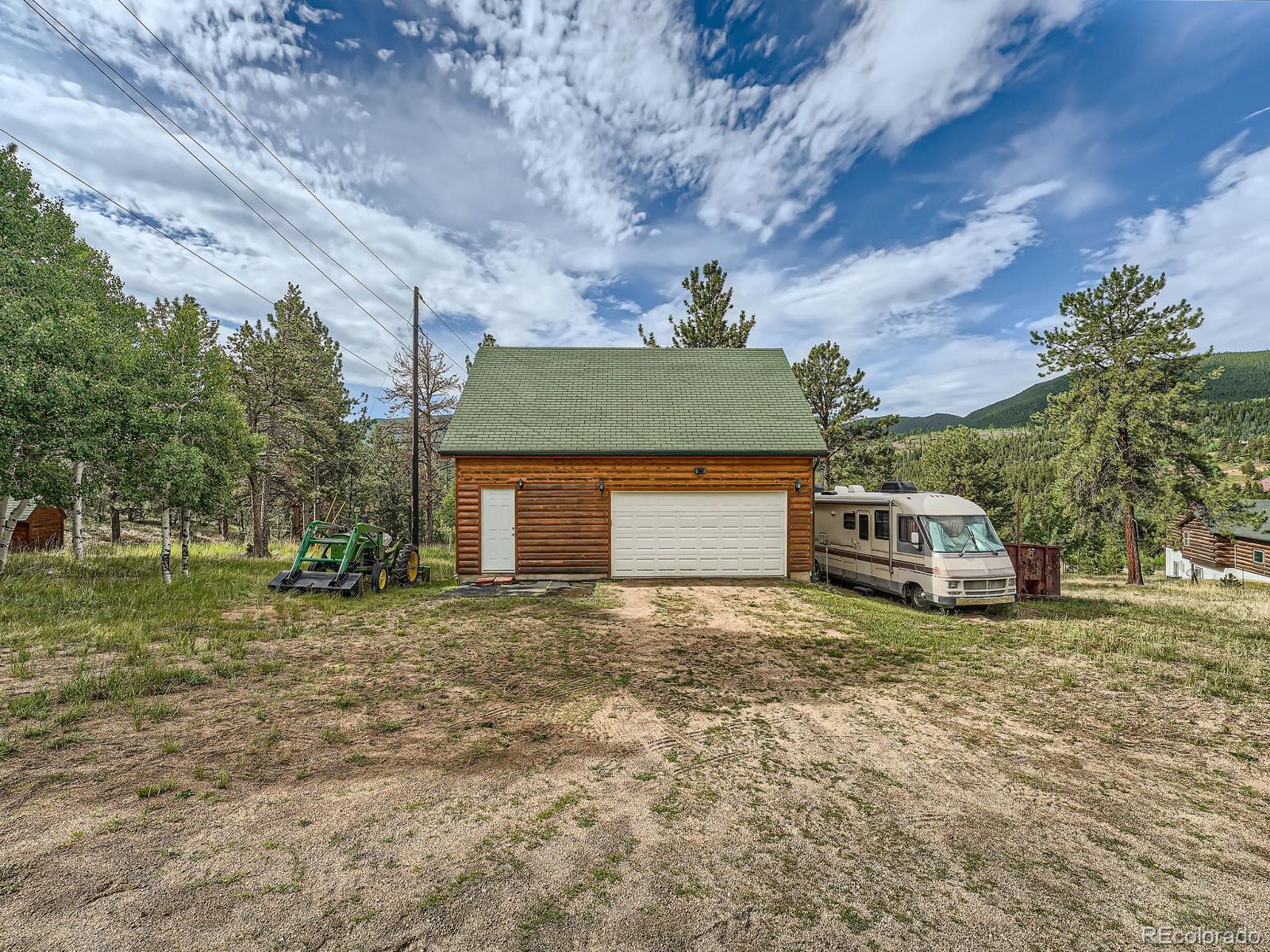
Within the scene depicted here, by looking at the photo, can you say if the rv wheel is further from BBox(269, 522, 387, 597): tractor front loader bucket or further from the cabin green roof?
the cabin green roof

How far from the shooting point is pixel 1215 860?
3.22 metres

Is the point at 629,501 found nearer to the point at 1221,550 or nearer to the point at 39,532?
the point at 39,532

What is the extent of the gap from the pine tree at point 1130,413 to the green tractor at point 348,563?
23382mm

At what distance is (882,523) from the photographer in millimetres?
11945

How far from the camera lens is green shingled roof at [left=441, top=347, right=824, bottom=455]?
46.5 feet

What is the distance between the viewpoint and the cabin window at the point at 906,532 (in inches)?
425

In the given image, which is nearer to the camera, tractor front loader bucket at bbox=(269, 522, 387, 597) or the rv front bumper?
the rv front bumper

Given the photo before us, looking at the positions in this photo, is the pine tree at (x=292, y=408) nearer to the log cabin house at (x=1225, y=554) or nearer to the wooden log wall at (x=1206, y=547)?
the log cabin house at (x=1225, y=554)

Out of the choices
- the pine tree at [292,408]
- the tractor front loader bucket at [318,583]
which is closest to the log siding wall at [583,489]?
the tractor front loader bucket at [318,583]

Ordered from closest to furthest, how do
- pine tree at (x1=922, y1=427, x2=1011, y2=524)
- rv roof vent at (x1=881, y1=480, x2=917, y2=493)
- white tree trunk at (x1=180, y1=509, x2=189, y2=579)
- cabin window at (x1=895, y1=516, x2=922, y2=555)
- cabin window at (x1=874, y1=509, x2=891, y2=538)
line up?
cabin window at (x1=895, y1=516, x2=922, y2=555)
cabin window at (x1=874, y1=509, x2=891, y2=538)
white tree trunk at (x1=180, y1=509, x2=189, y2=579)
rv roof vent at (x1=881, y1=480, x2=917, y2=493)
pine tree at (x1=922, y1=427, x2=1011, y2=524)

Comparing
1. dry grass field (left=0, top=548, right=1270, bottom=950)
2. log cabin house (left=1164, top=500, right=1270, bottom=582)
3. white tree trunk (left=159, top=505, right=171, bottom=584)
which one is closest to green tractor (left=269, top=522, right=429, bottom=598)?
white tree trunk (left=159, top=505, right=171, bottom=584)

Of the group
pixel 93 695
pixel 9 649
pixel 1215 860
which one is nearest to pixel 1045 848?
pixel 1215 860

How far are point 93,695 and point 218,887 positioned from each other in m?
4.12

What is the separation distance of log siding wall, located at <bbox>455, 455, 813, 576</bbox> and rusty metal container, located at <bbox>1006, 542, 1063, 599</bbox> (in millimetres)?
4877
